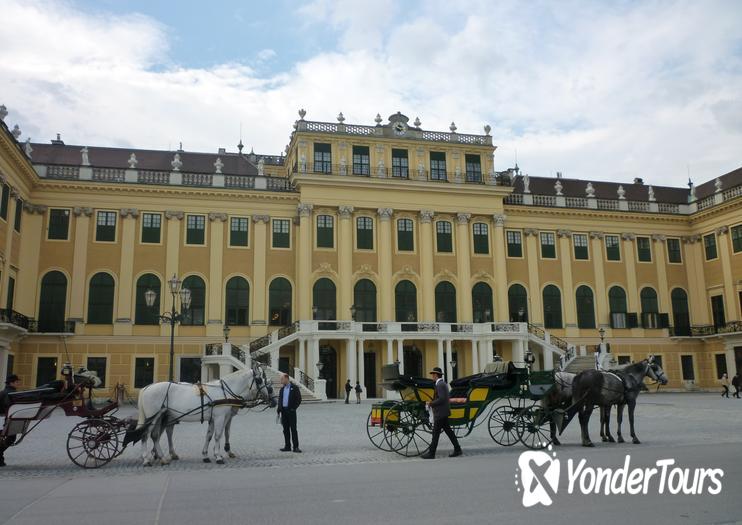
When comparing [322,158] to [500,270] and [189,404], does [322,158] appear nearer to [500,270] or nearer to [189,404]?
[500,270]

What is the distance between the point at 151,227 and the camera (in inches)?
1575

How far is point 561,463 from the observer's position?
12.1 m

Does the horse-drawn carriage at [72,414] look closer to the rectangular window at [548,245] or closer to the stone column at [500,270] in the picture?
the stone column at [500,270]

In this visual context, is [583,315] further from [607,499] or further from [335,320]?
[607,499]

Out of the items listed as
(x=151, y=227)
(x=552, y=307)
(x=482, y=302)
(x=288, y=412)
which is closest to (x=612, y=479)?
(x=288, y=412)

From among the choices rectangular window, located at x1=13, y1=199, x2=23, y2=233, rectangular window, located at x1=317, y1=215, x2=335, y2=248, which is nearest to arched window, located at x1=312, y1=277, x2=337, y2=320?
rectangular window, located at x1=317, y1=215, x2=335, y2=248

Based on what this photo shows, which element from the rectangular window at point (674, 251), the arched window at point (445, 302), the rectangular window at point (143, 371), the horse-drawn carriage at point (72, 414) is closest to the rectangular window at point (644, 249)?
the rectangular window at point (674, 251)

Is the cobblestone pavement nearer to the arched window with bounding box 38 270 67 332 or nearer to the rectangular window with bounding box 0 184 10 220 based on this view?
the rectangular window with bounding box 0 184 10 220

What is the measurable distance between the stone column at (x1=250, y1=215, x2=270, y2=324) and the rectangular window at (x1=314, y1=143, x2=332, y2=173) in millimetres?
4602

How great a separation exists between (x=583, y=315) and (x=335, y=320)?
17.6 metres

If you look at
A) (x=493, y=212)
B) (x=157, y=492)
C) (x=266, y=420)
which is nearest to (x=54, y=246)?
(x=266, y=420)

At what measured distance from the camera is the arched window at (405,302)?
42125 millimetres

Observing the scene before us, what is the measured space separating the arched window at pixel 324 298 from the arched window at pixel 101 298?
11.8 metres

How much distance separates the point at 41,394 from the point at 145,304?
2672cm
